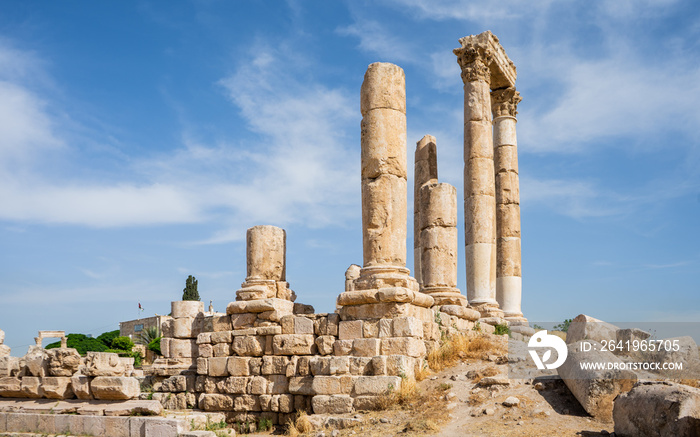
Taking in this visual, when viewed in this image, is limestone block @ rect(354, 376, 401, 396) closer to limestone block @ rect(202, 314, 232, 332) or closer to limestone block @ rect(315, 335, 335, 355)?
limestone block @ rect(315, 335, 335, 355)

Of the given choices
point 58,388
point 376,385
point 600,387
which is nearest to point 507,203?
point 376,385

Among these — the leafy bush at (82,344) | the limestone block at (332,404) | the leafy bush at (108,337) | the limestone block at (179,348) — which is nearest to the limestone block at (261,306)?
the limestone block at (332,404)

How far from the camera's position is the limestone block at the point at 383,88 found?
13.0 meters

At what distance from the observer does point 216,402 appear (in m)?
12.9

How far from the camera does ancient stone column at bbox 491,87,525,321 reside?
20.7m

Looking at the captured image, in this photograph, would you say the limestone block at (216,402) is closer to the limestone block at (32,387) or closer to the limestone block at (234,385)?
the limestone block at (234,385)

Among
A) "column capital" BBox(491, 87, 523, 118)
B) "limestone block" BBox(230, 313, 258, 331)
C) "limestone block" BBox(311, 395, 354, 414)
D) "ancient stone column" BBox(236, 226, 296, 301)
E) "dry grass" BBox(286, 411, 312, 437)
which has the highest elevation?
"column capital" BBox(491, 87, 523, 118)

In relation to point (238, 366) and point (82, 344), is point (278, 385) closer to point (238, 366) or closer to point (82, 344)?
point (238, 366)

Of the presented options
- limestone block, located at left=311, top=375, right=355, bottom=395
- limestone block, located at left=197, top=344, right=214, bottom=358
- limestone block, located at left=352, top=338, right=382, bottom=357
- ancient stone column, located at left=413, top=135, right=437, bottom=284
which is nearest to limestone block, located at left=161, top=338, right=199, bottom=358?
limestone block, located at left=197, top=344, right=214, bottom=358

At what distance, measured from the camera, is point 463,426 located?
9.34 m

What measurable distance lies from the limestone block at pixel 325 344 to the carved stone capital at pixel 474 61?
10.8 meters

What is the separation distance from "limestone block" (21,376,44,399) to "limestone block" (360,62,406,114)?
26.1 feet

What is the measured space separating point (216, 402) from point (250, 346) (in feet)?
4.22

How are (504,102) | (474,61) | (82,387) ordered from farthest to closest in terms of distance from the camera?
1. (504,102)
2. (474,61)
3. (82,387)
